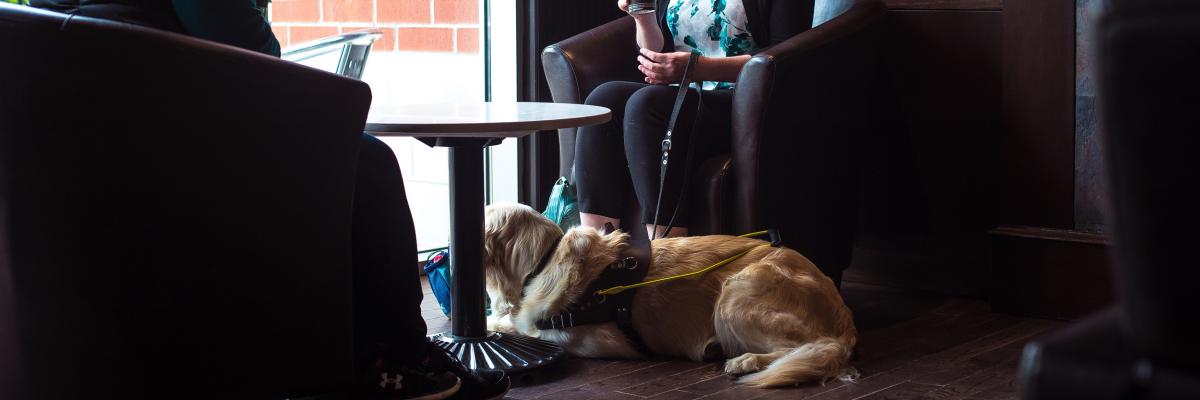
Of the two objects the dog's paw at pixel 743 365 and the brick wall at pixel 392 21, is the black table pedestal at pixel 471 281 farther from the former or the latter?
the brick wall at pixel 392 21

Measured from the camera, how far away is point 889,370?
2.43 meters

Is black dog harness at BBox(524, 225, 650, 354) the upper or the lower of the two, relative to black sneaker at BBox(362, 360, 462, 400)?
upper

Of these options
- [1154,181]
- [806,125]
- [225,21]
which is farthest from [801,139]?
[1154,181]

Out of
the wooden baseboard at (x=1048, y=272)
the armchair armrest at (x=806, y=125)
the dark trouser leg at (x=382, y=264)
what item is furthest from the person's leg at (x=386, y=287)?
the wooden baseboard at (x=1048, y=272)

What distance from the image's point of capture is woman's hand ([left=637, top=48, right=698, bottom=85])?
2.77 meters

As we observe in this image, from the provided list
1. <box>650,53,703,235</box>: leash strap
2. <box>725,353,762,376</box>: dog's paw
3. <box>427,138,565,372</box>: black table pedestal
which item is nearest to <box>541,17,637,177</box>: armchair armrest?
<box>650,53,703,235</box>: leash strap

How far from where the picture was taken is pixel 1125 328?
64cm

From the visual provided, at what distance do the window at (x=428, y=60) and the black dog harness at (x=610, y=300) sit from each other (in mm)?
922

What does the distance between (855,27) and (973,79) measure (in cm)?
40

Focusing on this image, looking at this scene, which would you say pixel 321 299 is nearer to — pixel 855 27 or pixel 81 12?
pixel 81 12

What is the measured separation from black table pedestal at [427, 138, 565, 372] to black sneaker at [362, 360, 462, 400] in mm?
287

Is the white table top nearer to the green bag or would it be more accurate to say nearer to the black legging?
the black legging

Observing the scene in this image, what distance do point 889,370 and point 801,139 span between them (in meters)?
0.63

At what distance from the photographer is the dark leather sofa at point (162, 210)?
1375 millimetres
